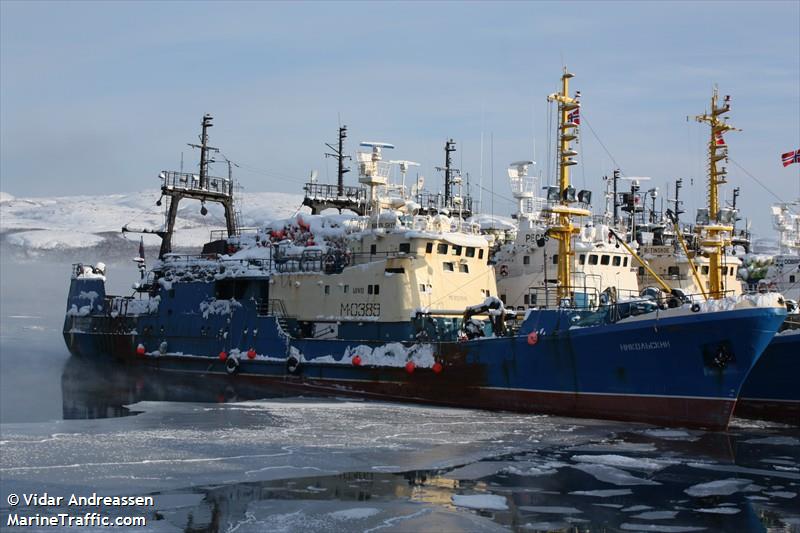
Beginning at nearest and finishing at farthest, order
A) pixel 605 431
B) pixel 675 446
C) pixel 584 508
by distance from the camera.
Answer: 1. pixel 584 508
2. pixel 675 446
3. pixel 605 431

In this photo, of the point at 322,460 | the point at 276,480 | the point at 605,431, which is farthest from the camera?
the point at 605,431

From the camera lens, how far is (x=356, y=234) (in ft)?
95.0

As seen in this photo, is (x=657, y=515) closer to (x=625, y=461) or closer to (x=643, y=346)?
(x=625, y=461)

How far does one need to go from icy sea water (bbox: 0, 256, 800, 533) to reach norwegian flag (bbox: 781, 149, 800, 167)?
9.21 m

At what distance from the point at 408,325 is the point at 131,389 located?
9991mm

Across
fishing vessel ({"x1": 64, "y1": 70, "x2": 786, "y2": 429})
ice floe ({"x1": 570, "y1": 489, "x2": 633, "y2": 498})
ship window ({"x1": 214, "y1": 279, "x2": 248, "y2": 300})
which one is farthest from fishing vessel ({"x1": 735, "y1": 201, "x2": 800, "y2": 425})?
ship window ({"x1": 214, "y1": 279, "x2": 248, "y2": 300})

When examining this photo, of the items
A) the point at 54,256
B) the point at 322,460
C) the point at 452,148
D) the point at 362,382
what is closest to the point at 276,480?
the point at 322,460

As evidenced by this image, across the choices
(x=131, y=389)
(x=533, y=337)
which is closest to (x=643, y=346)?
(x=533, y=337)

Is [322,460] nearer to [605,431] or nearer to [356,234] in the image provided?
[605,431]

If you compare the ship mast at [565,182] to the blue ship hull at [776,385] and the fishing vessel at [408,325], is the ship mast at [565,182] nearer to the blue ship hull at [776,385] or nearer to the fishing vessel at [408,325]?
the fishing vessel at [408,325]

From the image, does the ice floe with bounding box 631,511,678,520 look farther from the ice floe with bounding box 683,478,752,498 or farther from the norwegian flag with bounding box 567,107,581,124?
the norwegian flag with bounding box 567,107,581,124

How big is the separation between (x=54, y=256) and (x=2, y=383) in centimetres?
11482

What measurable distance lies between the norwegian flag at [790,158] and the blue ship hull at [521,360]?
352 inches

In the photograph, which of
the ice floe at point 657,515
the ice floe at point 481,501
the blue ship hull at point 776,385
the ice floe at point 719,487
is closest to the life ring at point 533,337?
the blue ship hull at point 776,385
